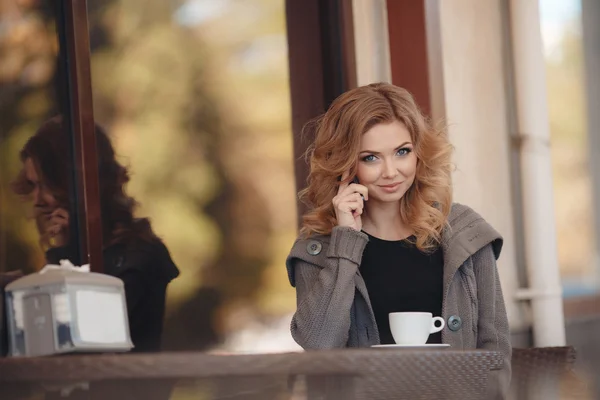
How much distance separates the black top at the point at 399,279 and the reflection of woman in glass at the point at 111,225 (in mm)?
1152

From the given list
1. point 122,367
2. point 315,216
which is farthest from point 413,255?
point 122,367

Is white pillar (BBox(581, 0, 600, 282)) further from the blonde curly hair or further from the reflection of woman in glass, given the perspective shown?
the blonde curly hair

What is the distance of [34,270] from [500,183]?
2.01 meters

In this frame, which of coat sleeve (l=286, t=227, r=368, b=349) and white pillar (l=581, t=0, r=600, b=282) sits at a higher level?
white pillar (l=581, t=0, r=600, b=282)

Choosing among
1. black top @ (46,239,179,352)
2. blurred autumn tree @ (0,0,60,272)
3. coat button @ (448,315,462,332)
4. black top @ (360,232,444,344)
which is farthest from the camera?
black top @ (46,239,179,352)

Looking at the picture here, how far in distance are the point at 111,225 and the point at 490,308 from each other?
1.47 meters

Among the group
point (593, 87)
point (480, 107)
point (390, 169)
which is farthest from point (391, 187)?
point (593, 87)

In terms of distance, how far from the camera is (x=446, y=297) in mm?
2523

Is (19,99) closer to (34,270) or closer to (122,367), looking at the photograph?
(34,270)

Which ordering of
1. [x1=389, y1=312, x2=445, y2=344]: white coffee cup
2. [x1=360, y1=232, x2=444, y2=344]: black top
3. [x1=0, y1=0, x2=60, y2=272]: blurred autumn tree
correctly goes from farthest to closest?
[x1=0, y1=0, x2=60, y2=272]: blurred autumn tree, [x1=360, y1=232, x2=444, y2=344]: black top, [x1=389, y1=312, x2=445, y2=344]: white coffee cup

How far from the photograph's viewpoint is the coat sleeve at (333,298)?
2500 millimetres

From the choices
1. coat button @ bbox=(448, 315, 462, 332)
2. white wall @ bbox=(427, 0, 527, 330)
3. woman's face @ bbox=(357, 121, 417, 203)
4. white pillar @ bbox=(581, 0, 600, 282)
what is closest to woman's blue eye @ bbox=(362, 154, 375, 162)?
woman's face @ bbox=(357, 121, 417, 203)

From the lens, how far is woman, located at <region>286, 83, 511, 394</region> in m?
2.53

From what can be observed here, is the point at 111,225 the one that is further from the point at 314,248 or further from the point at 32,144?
the point at 314,248
